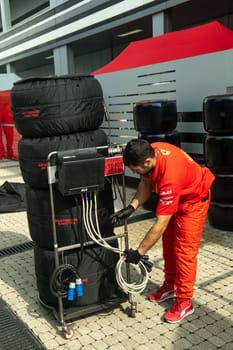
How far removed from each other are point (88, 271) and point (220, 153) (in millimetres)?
2470

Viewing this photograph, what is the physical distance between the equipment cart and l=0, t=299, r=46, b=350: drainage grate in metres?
0.26

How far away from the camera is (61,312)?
9.92 ft

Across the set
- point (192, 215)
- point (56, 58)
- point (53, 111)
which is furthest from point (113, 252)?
point (56, 58)

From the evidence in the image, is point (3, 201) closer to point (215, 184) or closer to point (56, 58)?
point (215, 184)

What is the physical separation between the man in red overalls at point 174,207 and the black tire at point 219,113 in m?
1.71

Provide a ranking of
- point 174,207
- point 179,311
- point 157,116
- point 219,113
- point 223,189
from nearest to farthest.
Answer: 1. point 174,207
2. point 179,311
3. point 219,113
4. point 223,189
5. point 157,116

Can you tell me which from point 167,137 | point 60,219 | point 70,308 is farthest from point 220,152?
point 70,308

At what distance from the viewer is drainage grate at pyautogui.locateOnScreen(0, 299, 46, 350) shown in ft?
9.61

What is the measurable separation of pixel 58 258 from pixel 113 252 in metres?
0.52

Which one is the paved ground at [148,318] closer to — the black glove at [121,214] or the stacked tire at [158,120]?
the black glove at [121,214]

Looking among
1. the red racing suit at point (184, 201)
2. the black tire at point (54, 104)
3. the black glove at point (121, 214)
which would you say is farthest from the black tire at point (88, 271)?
the black tire at point (54, 104)

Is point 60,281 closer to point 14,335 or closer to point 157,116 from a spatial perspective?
point 14,335

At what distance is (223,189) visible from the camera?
4.88 meters

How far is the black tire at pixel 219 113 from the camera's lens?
4598 millimetres
